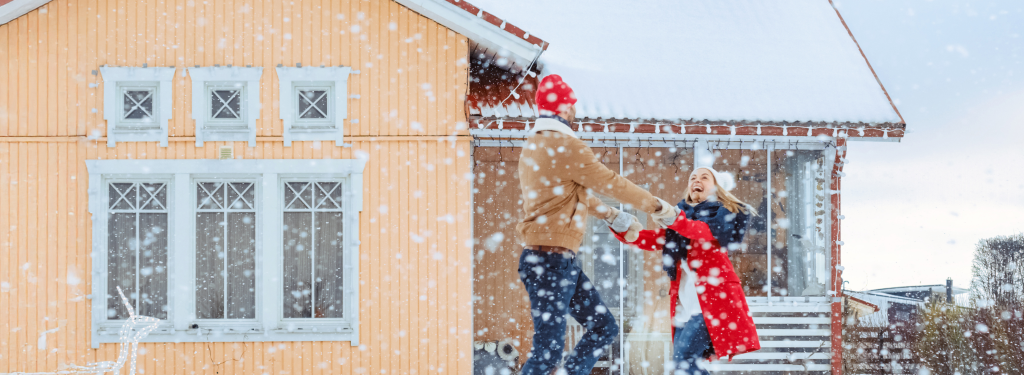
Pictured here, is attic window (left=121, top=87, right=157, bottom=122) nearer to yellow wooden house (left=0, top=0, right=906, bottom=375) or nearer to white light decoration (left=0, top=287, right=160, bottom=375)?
yellow wooden house (left=0, top=0, right=906, bottom=375)

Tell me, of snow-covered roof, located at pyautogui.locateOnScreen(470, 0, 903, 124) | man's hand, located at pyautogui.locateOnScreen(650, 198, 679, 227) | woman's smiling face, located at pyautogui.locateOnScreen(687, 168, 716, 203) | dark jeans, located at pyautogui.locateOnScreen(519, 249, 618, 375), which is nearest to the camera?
dark jeans, located at pyautogui.locateOnScreen(519, 249, 618, 375)

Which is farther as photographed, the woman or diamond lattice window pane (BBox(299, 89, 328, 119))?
diamond lattice window pane (BBox(299, 89, 328, 119))

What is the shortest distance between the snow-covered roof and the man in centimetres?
245

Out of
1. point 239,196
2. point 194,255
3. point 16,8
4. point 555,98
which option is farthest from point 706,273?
point 16,8

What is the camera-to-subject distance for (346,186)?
6.35m

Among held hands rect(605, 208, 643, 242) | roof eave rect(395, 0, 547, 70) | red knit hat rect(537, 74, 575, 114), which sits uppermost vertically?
roof eave rect(395, 0, 547, 70)

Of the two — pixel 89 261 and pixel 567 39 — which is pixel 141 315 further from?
pixel 567 39

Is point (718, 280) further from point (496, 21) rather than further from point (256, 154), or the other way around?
point (256, 154)

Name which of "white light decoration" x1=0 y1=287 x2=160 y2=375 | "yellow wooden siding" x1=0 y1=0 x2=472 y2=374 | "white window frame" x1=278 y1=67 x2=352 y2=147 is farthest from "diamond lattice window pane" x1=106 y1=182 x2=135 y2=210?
"white window frame" x1=278 y1=67 x2=352 y2=147

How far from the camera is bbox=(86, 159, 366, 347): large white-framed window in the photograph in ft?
20.5

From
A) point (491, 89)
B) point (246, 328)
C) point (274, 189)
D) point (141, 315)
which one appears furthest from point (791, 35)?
point (141, 315)

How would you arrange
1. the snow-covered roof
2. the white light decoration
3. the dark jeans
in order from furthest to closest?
the snow-covered roof
the white light decoration
the dark jeans

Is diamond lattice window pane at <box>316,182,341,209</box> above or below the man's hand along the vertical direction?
above

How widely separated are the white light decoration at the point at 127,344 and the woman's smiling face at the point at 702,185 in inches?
188
